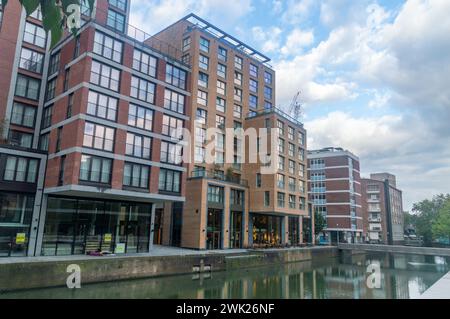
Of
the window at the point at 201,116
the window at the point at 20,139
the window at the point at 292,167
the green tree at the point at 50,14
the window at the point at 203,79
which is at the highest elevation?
the window at the point at 203,79

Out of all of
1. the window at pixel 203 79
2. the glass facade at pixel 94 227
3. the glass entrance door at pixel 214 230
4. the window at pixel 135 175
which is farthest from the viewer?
the window at pixel 203 79

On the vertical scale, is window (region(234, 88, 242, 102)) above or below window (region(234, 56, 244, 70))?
below

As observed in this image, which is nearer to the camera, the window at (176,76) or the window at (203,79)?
the window at (176,76)

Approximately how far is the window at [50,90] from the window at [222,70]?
22.9 meters

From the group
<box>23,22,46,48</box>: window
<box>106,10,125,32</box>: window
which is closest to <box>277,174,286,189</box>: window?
<box>106,10,125,32</box>: window

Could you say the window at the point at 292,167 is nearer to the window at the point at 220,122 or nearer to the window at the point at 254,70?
the window at the point at 220,122

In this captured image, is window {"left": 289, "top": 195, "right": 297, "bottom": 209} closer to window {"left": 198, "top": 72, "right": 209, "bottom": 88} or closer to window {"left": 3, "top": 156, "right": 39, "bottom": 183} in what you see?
window {"left": 198, "top": 72, "right": 209, "bottom": 88}

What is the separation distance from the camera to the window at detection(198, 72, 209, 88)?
1818 inches

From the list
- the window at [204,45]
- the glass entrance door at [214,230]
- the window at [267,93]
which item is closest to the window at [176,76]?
the window at [204,45]

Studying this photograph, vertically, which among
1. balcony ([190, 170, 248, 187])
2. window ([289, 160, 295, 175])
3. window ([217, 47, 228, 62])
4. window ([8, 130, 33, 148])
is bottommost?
balcony ([190, 170, 248, 187])

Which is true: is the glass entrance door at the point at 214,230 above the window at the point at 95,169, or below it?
below

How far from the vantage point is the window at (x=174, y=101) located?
3528cm

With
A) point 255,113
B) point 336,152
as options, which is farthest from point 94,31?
point 336,152

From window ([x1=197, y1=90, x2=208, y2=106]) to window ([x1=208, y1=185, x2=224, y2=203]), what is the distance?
37.6 feet
